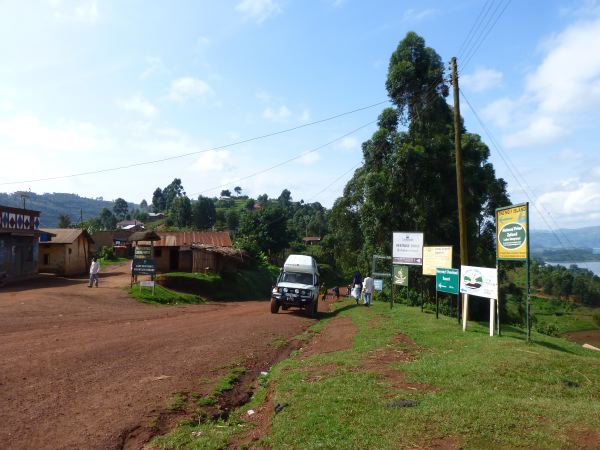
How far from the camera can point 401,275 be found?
22781mm

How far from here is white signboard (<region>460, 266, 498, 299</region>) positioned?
44.3 ft

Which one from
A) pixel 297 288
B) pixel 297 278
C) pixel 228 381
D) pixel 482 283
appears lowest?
pixel 228 381

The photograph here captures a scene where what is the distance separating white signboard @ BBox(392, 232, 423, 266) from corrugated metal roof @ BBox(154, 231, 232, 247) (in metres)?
24.5

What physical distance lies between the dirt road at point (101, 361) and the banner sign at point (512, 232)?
22.9 feet

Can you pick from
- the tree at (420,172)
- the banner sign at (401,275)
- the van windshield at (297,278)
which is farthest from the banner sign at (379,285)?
the van windshield at (297,278)

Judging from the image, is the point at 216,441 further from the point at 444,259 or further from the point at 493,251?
the point at 493,251

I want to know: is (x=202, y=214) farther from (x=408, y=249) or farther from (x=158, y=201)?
(x=408, y=249)

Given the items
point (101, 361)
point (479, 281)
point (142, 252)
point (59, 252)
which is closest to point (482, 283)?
point (479, 281)

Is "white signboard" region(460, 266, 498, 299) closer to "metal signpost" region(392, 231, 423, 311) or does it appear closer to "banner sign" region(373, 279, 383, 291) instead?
"metal signpost" region(392, 231, 423, 311)

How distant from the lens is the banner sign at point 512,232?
12.2 metres

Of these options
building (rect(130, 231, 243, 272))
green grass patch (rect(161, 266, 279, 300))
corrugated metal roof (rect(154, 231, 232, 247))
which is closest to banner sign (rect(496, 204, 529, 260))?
green grass patch (rect(161, 266, 279, 300))

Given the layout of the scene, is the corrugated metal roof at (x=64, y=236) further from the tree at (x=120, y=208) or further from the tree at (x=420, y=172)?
the tree at (x=120, y=208)

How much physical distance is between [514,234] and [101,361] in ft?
35.9

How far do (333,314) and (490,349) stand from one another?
1300cm
